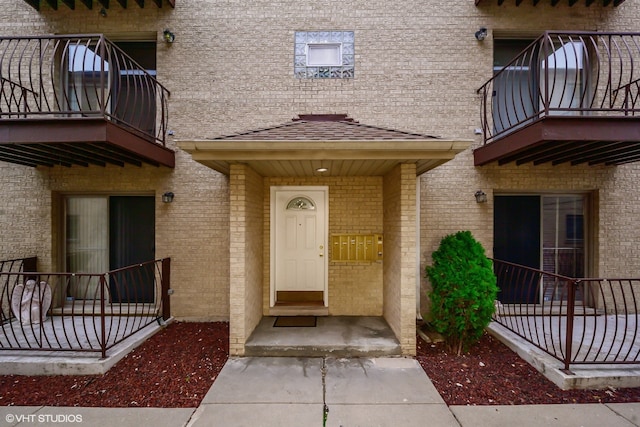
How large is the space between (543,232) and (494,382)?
11.1 ft

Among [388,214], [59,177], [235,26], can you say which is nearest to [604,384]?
[388,214]

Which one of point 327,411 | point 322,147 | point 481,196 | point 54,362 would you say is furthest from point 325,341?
point 481,196

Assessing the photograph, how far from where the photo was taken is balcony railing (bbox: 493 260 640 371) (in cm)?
360

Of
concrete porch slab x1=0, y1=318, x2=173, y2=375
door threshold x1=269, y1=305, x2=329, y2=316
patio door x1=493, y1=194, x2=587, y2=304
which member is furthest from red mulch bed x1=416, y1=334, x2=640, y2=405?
concrete porch slab x1=0, y1=318, x2=173, y2=375

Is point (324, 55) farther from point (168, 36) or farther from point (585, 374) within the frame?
point (585, 374)

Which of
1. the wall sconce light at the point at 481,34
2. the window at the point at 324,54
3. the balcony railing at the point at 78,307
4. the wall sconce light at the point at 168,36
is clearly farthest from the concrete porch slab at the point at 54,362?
the wall sconce light at the point at 481,34

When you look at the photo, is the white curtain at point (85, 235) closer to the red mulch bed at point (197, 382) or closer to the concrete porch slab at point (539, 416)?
the red mulch bed at point (197, 382)

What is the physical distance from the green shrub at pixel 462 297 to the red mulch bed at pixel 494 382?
0.99ft

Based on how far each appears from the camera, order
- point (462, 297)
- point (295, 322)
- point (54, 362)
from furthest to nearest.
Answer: point (295, 322) → point (462, 297) → point (54, 362)

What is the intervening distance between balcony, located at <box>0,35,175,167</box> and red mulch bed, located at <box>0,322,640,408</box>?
9.96 ft

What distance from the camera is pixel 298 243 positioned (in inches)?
222

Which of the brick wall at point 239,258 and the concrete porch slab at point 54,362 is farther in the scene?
the brick wall at point 239,258

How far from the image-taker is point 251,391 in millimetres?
3428

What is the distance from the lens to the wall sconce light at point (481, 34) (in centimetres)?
550
